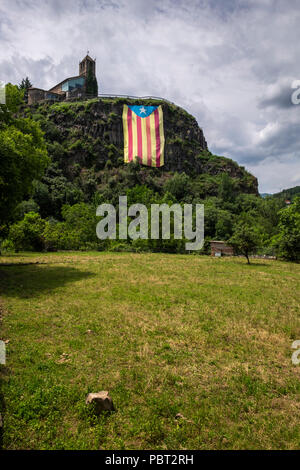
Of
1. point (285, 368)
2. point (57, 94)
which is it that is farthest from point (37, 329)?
point (57, 94)

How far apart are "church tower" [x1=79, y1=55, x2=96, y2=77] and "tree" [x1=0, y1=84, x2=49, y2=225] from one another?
86.6 meters

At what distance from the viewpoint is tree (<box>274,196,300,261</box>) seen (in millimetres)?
25156

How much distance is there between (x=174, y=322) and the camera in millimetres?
7801

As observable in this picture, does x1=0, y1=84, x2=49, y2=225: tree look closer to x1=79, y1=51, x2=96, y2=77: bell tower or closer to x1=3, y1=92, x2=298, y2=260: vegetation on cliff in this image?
x1=3, y1=92, x2=298, y2=260: vegetation on cliff

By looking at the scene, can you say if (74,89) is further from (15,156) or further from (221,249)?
(15,156)

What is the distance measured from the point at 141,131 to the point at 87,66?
38514 mm

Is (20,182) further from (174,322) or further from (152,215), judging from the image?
(152,215)

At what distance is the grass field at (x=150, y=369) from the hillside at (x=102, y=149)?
62.2 meters

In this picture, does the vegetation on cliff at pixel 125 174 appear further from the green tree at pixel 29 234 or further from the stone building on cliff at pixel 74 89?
the green tree at pixel 29 234

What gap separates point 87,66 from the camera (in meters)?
86.6

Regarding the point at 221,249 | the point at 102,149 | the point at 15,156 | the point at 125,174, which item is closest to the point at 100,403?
the point at 15,156

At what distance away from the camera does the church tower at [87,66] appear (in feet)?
283

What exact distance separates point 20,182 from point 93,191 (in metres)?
57.1

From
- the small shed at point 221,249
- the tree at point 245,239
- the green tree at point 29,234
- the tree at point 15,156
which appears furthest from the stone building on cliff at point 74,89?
the tree at point 245,239
